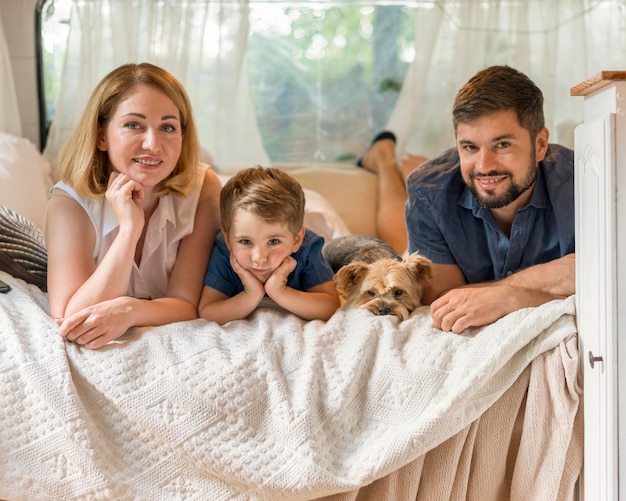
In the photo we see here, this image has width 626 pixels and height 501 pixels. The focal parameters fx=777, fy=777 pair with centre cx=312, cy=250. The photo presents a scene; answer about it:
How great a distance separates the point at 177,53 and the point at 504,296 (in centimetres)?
209

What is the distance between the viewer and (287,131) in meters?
3.51

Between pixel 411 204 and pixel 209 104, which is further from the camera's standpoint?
pixel 209 104

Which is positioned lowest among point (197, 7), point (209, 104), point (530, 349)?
point (530, 349)

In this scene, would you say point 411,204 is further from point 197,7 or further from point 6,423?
point 197,7

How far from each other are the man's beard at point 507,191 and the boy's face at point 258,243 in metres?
0.42

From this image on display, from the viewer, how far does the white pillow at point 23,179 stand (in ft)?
7.84

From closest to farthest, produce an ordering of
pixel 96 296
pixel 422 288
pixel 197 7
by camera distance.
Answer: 1. pixel 96 296
2. pixel 422 288
3. pixel 197 7

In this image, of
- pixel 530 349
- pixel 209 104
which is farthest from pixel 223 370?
pixel 209 104

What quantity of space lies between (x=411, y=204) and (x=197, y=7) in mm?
1753

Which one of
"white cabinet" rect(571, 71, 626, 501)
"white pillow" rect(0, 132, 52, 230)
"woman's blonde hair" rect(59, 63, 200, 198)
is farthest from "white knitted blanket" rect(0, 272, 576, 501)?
"white pillow" rect(0, 132, 52, 230)

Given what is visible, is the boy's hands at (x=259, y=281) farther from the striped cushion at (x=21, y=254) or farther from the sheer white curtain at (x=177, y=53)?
the sheer white curtain at (x=177, y=53)

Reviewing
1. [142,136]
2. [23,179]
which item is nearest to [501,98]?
[142,136]

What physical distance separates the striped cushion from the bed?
0.27m

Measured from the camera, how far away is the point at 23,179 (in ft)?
8.42
